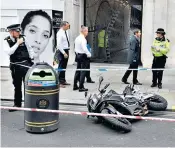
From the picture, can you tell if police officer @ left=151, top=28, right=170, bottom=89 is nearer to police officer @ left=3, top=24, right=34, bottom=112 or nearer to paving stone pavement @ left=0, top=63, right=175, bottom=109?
paving stone pavement @ left=0, top=63, right=175, bottom=109

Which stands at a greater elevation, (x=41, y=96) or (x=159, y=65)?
(x=159, y=65)

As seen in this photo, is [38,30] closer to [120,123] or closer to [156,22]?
[156,22]

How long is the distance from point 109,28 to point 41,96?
32.5ft

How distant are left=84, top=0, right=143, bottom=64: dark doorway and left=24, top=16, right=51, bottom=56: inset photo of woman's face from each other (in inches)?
110

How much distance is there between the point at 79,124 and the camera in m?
6.27

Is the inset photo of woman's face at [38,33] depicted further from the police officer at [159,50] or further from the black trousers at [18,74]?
the black trousers at [18,74]

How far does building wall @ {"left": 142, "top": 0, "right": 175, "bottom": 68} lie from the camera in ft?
43.3

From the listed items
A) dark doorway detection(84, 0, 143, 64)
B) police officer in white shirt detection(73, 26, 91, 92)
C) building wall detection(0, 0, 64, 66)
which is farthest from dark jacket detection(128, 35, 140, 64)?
dark doorway detection(84, 0, 143, 64)

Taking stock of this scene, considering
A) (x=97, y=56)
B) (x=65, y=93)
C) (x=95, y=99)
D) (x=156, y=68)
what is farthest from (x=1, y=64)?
(x=95, y=99)

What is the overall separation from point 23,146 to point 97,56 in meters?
10.5

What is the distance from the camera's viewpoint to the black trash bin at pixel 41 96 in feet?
18.5

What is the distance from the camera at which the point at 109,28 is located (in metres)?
15.1

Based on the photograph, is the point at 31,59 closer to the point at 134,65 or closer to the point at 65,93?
the point at 65,93

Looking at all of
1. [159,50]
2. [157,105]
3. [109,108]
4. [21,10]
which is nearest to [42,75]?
[109,108]
